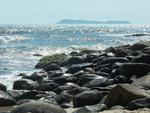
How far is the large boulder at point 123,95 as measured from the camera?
11922mm

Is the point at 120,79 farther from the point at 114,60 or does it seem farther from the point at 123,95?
the point at 114,60

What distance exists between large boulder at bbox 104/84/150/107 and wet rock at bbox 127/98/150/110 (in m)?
0.60

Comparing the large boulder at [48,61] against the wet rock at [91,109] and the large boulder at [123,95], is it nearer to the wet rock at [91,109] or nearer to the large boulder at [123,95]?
the large boulder at [123,95]

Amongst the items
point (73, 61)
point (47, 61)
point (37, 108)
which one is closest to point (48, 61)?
point (47, 61)

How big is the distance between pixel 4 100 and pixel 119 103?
3.69m

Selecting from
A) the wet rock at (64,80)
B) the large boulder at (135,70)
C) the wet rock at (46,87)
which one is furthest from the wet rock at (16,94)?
the large boulder at (135,70)

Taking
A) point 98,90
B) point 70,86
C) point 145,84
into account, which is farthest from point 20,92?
point 145,84

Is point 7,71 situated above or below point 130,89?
below

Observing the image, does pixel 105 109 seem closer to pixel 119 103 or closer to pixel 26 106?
pixel 119 103

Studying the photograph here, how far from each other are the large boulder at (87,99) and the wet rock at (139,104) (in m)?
1.95

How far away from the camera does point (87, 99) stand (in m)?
13.1

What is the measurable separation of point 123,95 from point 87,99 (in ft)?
4.61

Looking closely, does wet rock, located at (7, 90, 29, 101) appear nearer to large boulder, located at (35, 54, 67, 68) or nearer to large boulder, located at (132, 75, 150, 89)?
large boulder, located at (132, 75, 150, 89)

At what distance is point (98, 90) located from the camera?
14.0 m
